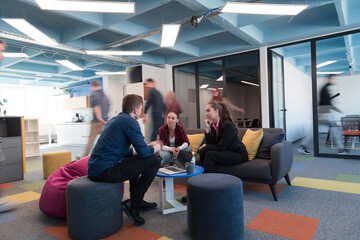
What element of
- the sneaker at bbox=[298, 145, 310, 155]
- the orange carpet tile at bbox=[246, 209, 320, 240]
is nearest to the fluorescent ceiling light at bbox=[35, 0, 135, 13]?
the orange carpet tile at bbox=[246, 209, 320, 240]

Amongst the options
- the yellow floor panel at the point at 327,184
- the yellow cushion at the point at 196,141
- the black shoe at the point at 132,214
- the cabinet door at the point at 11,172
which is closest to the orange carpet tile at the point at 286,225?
the black shoe at the point at 132,214

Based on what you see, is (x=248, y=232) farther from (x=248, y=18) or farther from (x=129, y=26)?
(x=129, y=26)

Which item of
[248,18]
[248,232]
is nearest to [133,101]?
[248,232]

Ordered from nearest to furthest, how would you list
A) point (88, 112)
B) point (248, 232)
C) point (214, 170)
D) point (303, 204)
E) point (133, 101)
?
point (248, 232), point (133, 101), point (303, 204), point (214, 170), point (88, 112)

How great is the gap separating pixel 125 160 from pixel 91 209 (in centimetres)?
49

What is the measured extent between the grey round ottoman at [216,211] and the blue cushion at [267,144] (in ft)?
4.63

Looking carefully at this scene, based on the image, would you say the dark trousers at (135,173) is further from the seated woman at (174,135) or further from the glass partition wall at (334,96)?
the glass partition wall at (334,96)

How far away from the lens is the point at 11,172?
157 inches

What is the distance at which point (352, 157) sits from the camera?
4.92 m

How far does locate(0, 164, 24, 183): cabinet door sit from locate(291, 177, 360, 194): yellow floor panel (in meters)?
4.46

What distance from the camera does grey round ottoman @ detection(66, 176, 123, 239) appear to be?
6.20 feet

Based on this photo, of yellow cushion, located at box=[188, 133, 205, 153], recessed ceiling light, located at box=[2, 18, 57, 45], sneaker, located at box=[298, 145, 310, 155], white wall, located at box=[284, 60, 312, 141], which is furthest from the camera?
white wall, located at box=[284, 60, 312, 141]

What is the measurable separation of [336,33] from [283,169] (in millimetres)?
3882

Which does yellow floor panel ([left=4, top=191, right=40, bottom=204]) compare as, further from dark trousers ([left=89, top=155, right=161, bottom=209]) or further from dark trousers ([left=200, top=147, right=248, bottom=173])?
dark trousers ([left=200, top=147, right=248, bottom=173])
